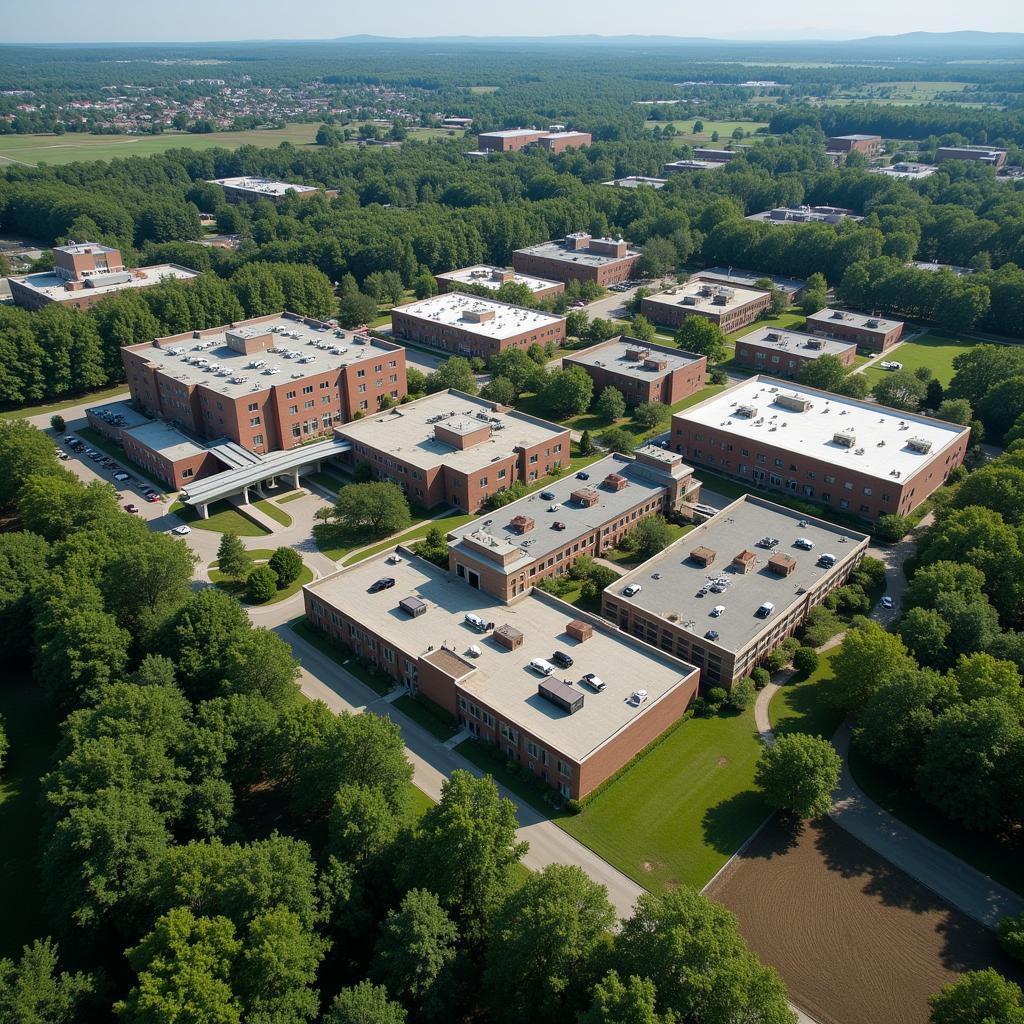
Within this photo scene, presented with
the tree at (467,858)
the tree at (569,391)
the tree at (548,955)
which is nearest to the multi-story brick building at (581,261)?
the tree at (569,391)

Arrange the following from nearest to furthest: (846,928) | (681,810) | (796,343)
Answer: (846,928) < (681,810) < (796,343)

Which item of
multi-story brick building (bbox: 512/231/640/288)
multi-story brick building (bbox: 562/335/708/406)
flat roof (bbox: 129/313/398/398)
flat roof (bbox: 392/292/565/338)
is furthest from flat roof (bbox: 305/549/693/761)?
multi-story brick building (bbox: 512/231/640/288)

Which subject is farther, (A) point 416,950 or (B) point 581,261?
(B) point 581,261

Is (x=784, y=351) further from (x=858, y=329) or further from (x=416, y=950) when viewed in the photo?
(x=416, y=950)

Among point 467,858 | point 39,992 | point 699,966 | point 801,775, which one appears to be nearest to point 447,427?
point 801,775

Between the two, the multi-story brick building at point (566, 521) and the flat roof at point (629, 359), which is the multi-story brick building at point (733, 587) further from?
the flat roof at point (629, 359)

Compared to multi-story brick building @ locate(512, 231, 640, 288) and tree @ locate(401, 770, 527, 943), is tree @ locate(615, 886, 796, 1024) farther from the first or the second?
multi-story brick building @ locate(512, 231, 640, 288)
